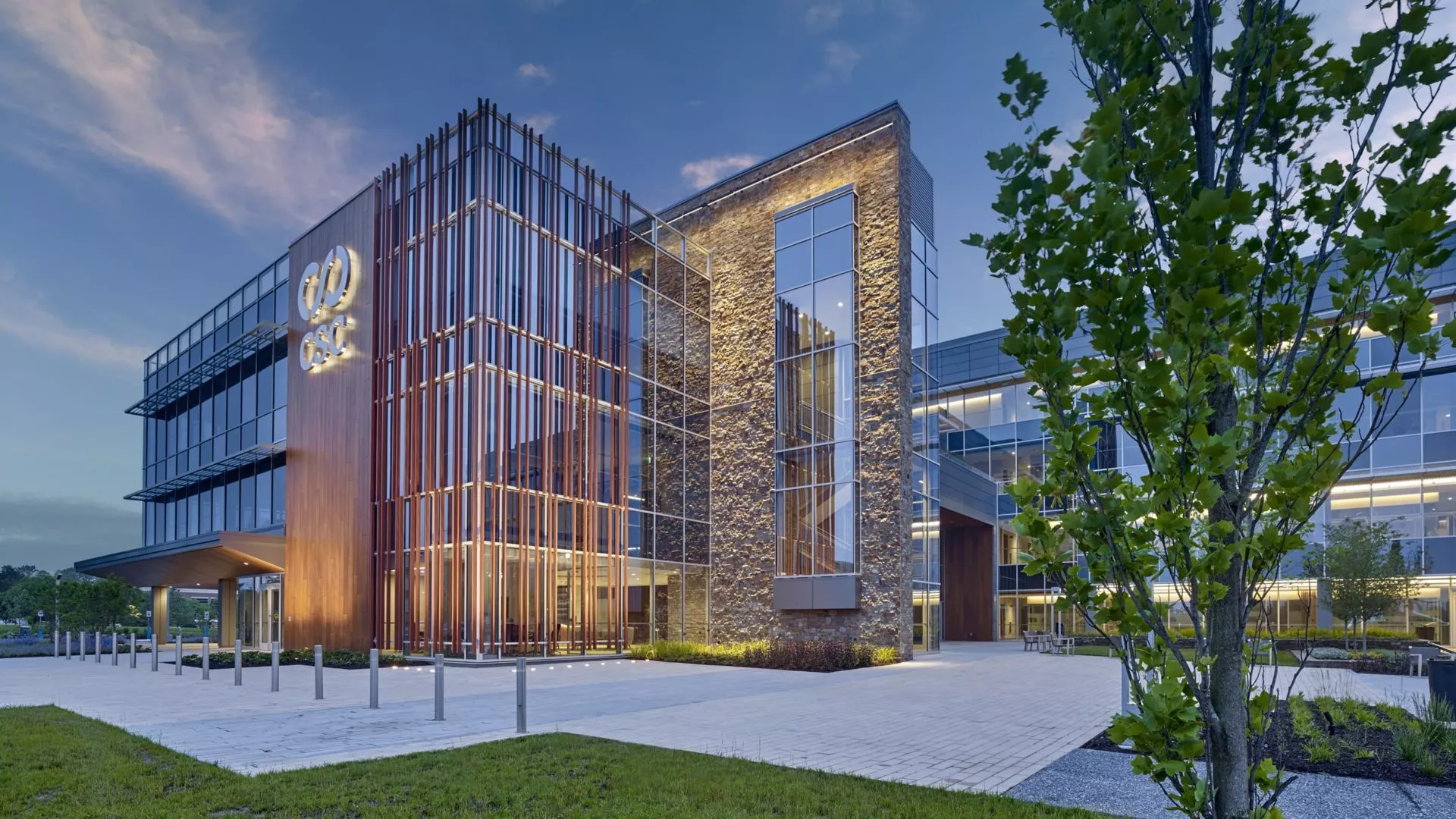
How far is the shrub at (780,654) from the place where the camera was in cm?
2134

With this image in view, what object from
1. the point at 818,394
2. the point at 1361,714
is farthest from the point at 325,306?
the point at 1361,714

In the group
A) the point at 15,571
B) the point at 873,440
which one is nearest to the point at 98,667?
the point at 873,440

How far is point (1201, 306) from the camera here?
8.46ft

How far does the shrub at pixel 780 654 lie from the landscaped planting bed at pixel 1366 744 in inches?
452

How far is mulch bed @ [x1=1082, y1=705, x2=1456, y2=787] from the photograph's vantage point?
787 centimetres

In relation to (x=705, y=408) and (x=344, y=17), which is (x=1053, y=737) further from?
(x=344, y=17)

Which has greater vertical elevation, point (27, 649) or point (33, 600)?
point (33, 600)

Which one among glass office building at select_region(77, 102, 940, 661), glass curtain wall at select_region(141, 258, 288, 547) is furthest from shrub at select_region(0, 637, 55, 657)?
glass curtain wall at select_region(141, 258, 288, 547)

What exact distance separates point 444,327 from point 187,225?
46.7m

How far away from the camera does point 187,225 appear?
193ft

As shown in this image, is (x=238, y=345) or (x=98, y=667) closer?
(x=98, y=667)

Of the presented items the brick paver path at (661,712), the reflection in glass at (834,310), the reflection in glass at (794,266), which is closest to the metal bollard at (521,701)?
the brick paver path at (661,712)

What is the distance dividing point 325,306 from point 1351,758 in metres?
29.0

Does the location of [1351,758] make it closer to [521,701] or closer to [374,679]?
[521,701]
